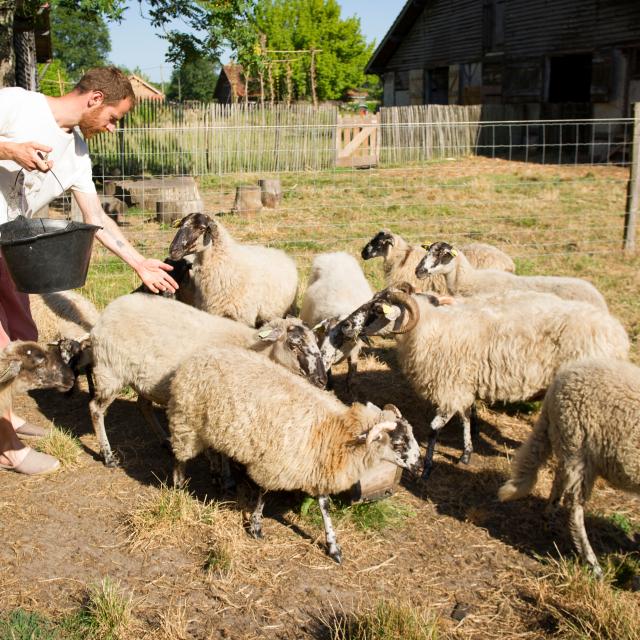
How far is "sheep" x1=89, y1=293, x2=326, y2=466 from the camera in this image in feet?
14.8

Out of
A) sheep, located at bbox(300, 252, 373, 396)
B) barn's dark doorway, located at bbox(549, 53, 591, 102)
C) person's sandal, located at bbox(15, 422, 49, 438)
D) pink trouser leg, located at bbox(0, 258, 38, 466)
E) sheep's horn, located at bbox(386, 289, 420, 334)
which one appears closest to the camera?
pink trouser leg, located at bbox(0, 258, 38, 466)

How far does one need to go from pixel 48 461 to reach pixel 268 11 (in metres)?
47.6

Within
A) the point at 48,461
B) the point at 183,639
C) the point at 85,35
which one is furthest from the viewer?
the point at 85,35

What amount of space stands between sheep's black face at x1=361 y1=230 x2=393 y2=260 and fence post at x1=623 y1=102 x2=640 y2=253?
398 centimetres

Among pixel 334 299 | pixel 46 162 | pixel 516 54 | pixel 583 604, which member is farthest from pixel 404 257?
pixel 516 54

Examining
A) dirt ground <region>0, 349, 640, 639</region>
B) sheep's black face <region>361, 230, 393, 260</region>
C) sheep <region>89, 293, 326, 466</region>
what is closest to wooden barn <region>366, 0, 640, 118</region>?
sheep's black face <region>361, 230, 393, 260</region>

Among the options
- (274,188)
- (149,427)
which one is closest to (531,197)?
(274,188)

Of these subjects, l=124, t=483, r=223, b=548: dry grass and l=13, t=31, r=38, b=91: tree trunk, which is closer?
l=124, t=483, r=223, b=548: dry grass

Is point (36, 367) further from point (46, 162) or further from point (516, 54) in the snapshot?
point (516, 54)

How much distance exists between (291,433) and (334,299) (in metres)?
2.69

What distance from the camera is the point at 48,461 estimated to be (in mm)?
4547

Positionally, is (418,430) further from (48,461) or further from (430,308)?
(48,461)

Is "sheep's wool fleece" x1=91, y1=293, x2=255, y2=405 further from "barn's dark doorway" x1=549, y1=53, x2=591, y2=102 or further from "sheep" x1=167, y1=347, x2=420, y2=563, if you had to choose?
"barn's dark doorway" x1=549, y1=53, x2=591, y2=102

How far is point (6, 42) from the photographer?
980 centimetres
